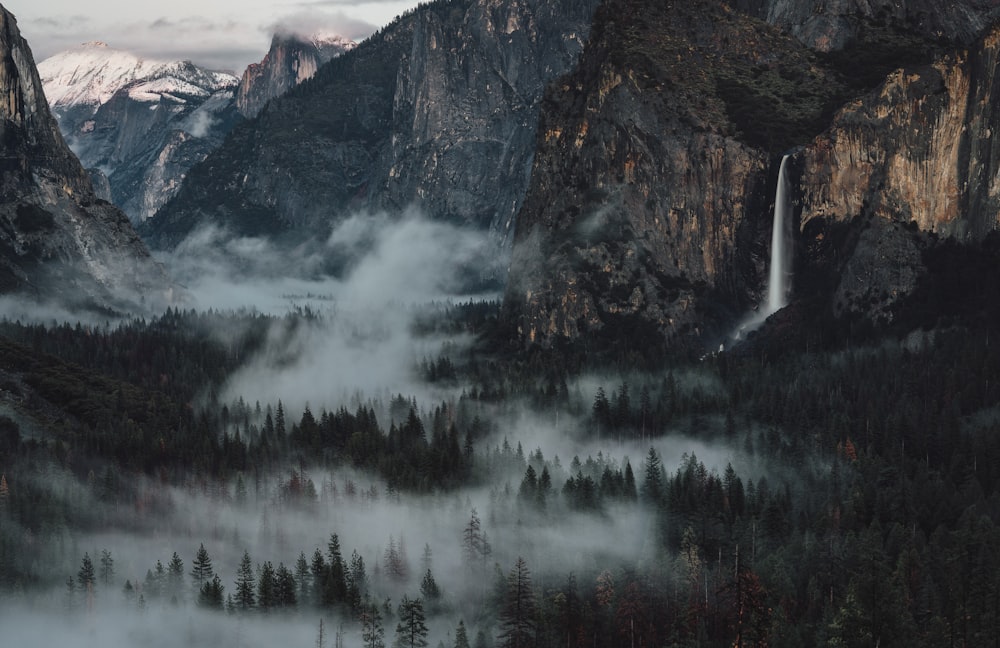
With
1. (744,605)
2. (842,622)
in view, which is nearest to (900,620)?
(842,622)

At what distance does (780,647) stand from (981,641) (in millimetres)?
24540

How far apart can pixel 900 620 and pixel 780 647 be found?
649 inches

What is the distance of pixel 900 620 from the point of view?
7849 inches

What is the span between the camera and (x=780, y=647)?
642ft

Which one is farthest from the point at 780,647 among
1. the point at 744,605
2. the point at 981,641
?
the point at 981,641

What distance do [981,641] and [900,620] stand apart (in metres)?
10.3

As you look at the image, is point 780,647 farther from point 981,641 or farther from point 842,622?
point 981,641

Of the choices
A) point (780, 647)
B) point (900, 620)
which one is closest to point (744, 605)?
point (780, 647)

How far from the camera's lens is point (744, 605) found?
626 ft

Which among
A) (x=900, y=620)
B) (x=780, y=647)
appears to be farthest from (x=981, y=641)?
(x=780, y=647)

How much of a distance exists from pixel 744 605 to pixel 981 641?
99.2 feet

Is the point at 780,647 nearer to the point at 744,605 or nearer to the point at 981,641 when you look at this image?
the point at 744,605

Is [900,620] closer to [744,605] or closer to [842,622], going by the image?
[842,622]

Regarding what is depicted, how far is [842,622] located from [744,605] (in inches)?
649
